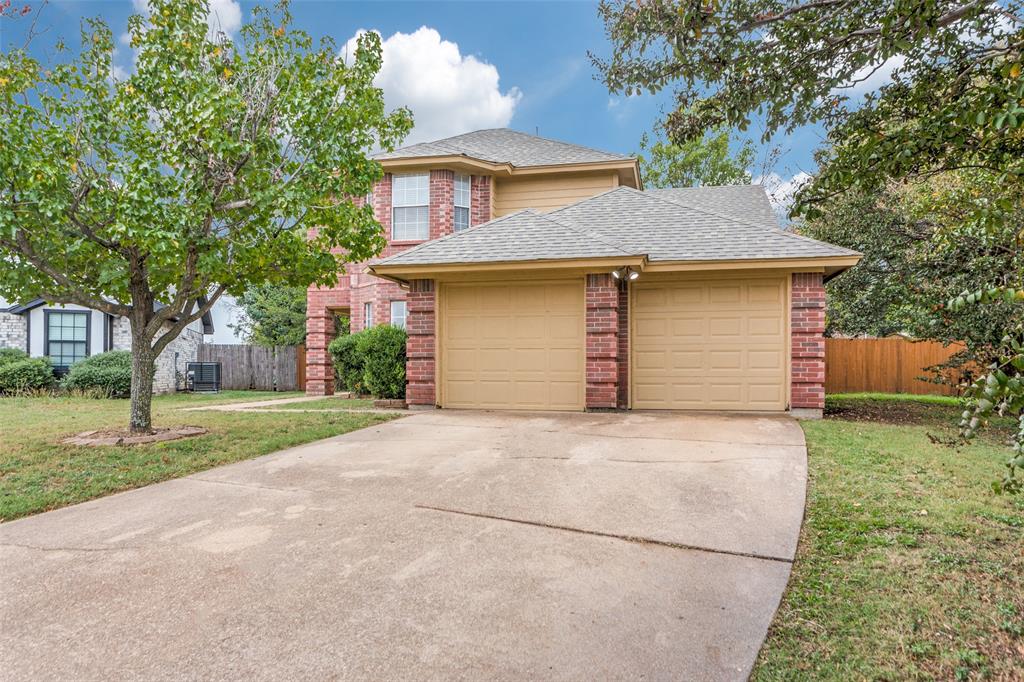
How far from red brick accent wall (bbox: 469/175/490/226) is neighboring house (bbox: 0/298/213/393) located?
11.0m

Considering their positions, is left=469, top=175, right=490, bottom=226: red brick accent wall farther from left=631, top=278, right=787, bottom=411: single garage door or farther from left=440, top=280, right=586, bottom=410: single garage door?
left=631, top=278, right=787, bottom=411: single garage door

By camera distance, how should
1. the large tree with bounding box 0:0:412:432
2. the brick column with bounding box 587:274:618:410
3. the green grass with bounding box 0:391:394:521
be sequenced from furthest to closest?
the brick column with bounding box 587:274:618:410, the large tree with bounding box 0:0:412:432, the green grass with bounding box 0:391:394:521

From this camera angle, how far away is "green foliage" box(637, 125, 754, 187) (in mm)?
24203

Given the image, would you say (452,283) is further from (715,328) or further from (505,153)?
(505,153)

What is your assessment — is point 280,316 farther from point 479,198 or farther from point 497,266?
point 497,266

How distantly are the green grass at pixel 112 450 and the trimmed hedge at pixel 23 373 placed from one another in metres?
5.08

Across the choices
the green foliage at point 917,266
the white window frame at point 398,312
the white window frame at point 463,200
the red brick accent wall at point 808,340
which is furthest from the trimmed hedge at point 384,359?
the green foliage at point 917,266

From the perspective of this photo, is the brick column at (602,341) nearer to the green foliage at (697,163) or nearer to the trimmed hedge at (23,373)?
the trimmed hedge at (23,373)

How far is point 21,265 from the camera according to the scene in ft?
22.7

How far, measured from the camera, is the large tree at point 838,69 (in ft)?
10.8

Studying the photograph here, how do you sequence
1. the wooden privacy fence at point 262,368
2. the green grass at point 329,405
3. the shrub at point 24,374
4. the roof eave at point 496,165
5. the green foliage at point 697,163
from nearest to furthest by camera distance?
the green grass at point 329,405 → the roof eave at point 496,165 → the shrub at point 24,374 → the wooden privacy fence at point 262,368 → the green foliage at point 697,163

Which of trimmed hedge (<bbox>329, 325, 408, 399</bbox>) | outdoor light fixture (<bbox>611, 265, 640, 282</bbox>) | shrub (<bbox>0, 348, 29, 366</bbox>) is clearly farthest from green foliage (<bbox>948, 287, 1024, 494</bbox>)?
shrub (<bbox>0, 348, 29, 366</bbox>)

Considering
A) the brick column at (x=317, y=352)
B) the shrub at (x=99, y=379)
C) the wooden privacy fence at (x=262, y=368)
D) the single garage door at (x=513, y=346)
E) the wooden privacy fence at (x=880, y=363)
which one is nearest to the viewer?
the single garage door at (x=513, y=346)

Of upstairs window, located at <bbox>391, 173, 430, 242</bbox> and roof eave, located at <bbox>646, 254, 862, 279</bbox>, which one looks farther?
upstairs window, located at <bbox>391, 173, 430, 242</bbox>
